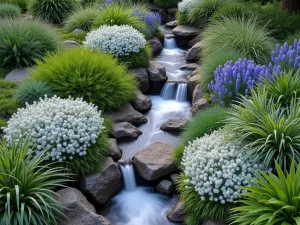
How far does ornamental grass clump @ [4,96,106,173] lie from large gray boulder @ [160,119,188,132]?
198 cm

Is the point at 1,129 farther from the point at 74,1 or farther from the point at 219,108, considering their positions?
the point at 74,1

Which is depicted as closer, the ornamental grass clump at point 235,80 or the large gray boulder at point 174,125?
the ornamental grass clump at point 235,80

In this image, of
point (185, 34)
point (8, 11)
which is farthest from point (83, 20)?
point (185, 34)

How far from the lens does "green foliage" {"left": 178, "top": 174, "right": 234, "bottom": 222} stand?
4965mm

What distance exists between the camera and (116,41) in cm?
937

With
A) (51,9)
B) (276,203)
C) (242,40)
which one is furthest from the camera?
(51,9)


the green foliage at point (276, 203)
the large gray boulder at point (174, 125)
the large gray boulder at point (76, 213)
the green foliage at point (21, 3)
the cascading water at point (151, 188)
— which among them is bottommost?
the cascading water at point (151, 188)

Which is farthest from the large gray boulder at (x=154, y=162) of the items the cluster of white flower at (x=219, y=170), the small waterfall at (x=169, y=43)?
the small waterfall at (x=169, y=43)

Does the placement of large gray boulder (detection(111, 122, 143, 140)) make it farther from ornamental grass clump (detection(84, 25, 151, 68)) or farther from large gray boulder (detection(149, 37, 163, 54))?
large gray boulder (detection(149, 37, 163, 54))

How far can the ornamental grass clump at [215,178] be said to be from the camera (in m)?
4.94

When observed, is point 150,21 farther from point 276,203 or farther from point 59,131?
point 276,203

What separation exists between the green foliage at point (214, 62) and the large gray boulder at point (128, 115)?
1.49 meters

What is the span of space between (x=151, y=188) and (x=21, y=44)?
4564mm

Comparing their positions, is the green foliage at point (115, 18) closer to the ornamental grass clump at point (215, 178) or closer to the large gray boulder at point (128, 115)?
the large gray boulder at point (128, 115)
